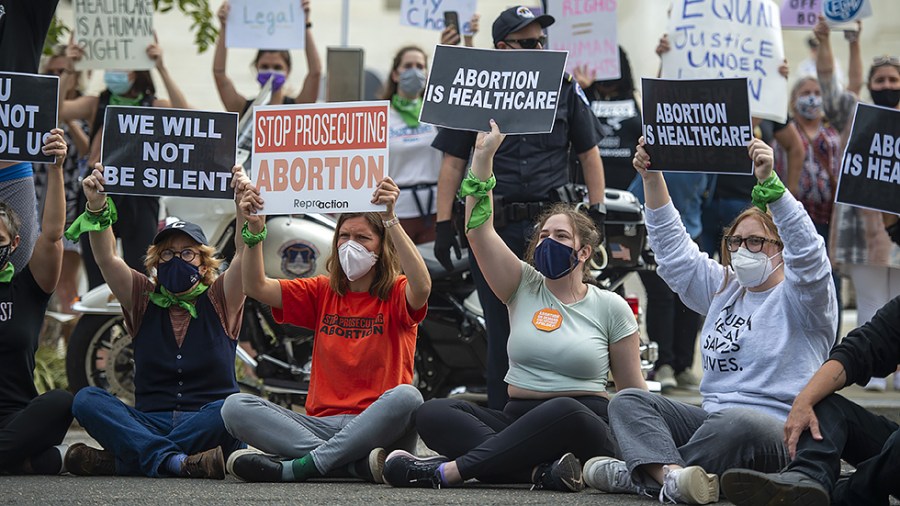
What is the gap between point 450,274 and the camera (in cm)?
793

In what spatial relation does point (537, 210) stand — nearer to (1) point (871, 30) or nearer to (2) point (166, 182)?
(2) point (166, 182)

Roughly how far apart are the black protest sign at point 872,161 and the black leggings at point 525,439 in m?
1.34

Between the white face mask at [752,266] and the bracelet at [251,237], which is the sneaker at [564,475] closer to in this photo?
the white face mask at [752,266]

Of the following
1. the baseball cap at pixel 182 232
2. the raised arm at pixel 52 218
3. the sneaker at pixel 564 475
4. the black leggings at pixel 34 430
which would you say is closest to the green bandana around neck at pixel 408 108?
the baseball cap at pixel 182 232

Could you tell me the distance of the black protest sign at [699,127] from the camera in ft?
20.2

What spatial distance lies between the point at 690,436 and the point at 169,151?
2.62 m

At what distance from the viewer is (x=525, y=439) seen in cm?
567

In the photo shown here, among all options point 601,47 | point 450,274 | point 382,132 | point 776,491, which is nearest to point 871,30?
point 601,47

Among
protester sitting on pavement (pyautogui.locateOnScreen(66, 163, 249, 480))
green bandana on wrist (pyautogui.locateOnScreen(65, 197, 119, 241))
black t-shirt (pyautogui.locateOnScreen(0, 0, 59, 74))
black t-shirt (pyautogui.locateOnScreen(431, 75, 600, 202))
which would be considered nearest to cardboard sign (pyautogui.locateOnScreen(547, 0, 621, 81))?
black t-shirt (pyautogui.locateOnScreen(431, 75, 600, 202))

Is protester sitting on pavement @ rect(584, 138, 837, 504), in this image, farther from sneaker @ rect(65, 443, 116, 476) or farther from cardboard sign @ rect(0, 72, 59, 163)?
cardboard sign @ rect(0, 72, 59, 163)

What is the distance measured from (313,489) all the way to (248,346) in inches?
116

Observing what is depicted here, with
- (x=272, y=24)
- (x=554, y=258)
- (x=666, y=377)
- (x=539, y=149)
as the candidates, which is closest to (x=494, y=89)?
(x=539, y=149)

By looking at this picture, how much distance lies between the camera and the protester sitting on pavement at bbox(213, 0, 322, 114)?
351 inches

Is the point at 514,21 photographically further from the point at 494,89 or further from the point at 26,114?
the point at 26,114
